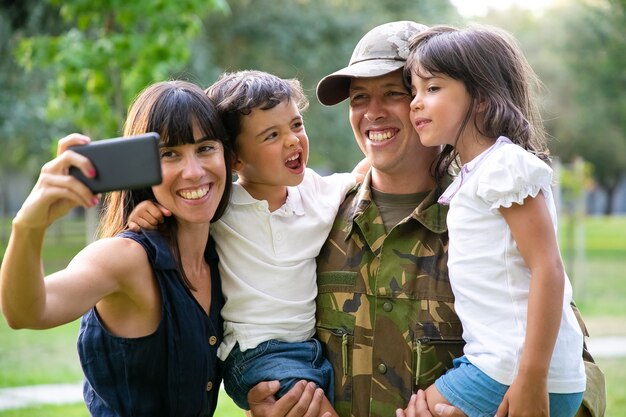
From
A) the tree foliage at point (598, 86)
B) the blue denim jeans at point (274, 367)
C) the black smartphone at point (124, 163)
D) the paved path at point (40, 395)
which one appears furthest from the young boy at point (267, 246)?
the tree foliage at point (598, 86)

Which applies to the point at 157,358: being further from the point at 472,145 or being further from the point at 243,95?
the point at 472,145

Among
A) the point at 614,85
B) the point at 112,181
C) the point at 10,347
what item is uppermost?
the point at 112,181

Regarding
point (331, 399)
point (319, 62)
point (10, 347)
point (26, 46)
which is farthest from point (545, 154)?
point (319, 62)

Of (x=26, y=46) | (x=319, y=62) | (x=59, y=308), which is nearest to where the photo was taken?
(x=59, y=308)

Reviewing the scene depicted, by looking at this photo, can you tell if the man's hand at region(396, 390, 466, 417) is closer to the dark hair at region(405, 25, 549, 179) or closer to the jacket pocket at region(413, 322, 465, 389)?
the jacket pocket at region(413, 322, 465, 389)

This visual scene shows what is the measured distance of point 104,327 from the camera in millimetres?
2600

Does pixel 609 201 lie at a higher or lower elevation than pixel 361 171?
lower

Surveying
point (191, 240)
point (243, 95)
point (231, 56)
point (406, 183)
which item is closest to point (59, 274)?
point (191, 240)

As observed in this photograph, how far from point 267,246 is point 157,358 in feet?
1.84

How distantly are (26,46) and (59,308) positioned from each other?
17.8 feet

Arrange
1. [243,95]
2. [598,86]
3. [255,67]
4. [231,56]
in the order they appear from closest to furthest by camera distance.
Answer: [243,95]
[255,67]
[231,56]
[598,86]

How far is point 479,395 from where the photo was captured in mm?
2586

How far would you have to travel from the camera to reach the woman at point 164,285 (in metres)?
2.58

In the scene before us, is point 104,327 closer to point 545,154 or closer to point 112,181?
point 112,181
